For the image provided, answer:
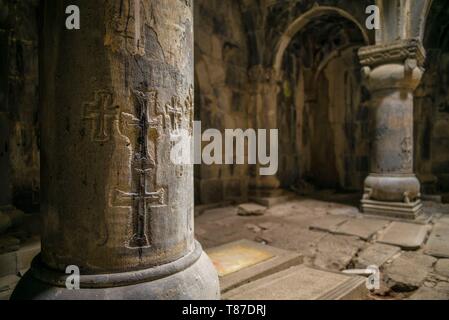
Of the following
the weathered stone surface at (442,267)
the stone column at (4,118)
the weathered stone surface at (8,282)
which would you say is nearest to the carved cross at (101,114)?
the weathered stone surface at (8,282)

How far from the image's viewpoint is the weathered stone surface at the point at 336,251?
2701 mm

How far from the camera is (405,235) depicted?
334cm

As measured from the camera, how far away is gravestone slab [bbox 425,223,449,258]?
2.82 metres

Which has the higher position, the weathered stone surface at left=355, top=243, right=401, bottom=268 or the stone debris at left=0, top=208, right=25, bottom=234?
the stone debris at left=0, top=208, right=25, bottom=234

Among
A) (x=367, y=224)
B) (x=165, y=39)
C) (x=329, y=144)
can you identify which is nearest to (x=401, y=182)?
(x=367, y=224)

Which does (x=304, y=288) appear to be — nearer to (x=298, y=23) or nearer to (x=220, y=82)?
(x=220, y=82)

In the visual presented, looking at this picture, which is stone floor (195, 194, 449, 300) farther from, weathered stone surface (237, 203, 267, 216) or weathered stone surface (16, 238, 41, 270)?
weathered stone surface (16, 238, 41, 270)

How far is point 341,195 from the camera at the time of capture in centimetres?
644

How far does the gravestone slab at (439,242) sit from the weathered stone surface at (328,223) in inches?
38.4

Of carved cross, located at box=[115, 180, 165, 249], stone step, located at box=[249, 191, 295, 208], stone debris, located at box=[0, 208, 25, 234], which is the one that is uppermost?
carved cross, located at box=[115, 180, 165, 249]

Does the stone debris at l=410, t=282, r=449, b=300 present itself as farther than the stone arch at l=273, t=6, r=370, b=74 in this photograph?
No

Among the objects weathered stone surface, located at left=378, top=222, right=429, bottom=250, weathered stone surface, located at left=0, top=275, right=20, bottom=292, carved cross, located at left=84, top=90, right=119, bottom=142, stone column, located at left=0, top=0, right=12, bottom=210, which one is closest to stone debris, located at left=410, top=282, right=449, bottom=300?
weathered stone surface, located at left=378, top=222, right=429, bottom=250
